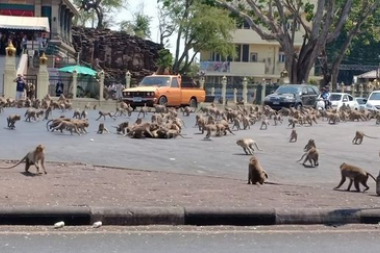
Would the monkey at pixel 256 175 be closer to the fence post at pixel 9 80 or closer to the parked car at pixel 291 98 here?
the parked car at pixel 291 98

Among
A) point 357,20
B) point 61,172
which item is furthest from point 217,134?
point 357,20

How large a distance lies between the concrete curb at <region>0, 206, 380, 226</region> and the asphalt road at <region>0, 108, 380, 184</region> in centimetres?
326

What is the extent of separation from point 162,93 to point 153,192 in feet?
92.5

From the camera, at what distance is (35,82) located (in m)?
46.4

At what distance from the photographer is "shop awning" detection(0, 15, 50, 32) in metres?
54.0

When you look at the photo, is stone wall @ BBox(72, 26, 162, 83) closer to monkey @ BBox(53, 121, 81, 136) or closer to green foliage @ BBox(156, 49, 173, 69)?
green foliage @ BBox(156, 49, 173, 69)

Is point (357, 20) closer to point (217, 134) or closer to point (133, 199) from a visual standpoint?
point (217, 134)

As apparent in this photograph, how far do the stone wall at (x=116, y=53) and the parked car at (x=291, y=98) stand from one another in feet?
95.8

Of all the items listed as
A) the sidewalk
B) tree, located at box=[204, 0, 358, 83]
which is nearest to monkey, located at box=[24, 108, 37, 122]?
the sidewalk

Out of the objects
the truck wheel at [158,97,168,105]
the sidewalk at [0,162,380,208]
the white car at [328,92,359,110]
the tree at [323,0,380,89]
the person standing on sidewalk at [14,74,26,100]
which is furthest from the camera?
the tree at [323,0,380,89]

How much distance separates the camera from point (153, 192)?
12.2m

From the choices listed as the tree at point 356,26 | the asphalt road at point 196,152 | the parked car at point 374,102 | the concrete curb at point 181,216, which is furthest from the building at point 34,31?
the concrete curb at point 181,216

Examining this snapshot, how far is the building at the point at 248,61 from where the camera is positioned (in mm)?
78062

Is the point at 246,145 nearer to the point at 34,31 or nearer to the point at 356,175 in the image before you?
the point at 356,175
